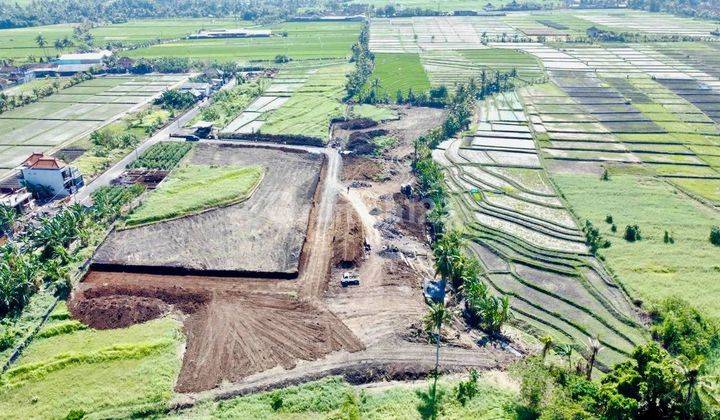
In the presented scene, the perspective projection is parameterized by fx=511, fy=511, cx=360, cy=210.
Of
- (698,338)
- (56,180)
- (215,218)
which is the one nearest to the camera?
(698,338)

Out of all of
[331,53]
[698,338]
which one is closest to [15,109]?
[331,53]

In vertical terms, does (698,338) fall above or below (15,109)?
below

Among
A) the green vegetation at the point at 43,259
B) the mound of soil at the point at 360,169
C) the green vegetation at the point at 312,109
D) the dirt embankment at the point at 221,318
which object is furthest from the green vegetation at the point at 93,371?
the green vegetation at the point at 312,109

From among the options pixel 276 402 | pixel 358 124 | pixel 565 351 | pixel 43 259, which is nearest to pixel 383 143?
pixel 358 124

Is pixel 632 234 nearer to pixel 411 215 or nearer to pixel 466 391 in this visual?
pixel 411 215

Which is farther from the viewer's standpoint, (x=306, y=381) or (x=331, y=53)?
(x=331, y=53)

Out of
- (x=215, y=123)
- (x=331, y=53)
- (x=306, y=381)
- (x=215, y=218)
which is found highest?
(x=331, y=53)

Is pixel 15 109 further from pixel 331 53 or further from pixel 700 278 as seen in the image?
pixel 700 278
